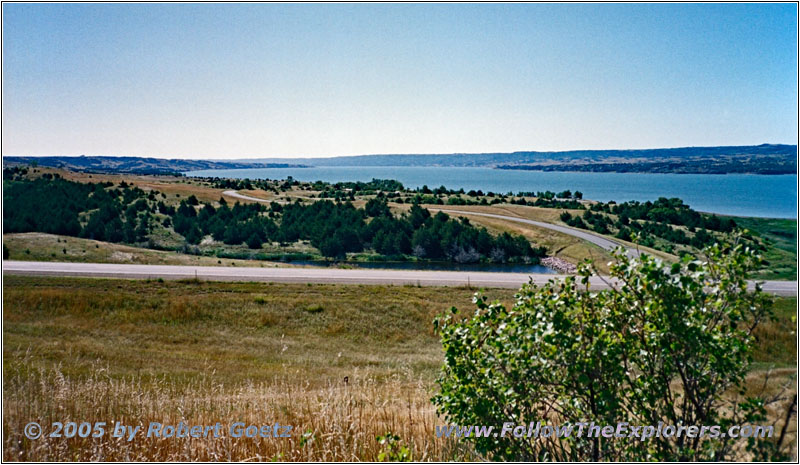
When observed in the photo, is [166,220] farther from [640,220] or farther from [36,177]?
[640,220]

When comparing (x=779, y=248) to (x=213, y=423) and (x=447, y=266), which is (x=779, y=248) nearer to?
(x=447, y=266)

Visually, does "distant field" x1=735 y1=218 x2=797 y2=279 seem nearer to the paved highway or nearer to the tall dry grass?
the paved highway

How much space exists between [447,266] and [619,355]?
30874mm

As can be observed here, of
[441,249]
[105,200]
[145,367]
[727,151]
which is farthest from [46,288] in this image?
[727,151]

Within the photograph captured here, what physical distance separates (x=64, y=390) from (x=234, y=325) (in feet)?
43.1

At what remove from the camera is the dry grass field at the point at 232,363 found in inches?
242

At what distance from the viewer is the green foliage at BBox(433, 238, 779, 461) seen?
14.0 feet

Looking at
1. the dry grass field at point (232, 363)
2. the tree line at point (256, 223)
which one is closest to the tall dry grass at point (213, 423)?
the dry grass field at point (232, 363)

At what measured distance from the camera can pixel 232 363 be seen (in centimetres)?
1441

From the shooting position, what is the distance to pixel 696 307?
429 cm

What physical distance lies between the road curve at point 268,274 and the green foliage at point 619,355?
2020 centimetres

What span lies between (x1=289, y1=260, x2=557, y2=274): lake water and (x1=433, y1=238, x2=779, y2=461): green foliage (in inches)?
945

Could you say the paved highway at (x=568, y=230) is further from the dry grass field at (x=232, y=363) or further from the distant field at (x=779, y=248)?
the distant field at (x=779, y=248)

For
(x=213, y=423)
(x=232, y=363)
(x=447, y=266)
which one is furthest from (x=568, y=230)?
(x=213, y=423)
